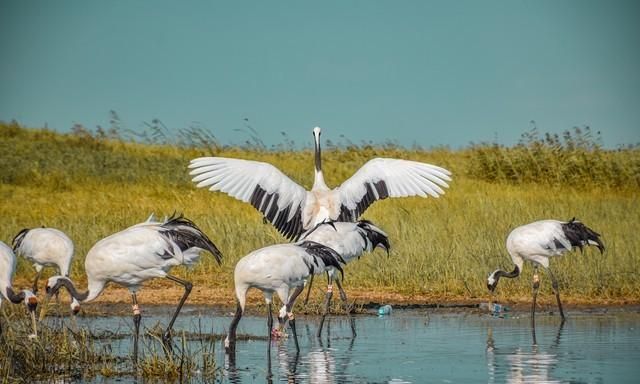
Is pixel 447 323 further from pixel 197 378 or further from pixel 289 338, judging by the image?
pixel 197 378

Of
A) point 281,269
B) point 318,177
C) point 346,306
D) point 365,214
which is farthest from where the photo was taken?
point 365,214

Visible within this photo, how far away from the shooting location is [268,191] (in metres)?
10.3

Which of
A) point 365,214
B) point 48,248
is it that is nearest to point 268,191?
point 48,248

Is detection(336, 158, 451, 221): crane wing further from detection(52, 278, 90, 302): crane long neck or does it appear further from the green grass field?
detection(52, 278, 90, 302): crane long neck

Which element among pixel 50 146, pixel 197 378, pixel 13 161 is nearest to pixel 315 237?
pixel 197 378

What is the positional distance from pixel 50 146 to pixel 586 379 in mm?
16950

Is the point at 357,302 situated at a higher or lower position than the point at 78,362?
higher

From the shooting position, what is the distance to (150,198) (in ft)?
62.0

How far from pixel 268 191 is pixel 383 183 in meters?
1.08

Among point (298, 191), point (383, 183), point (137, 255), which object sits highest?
point (383, 183)

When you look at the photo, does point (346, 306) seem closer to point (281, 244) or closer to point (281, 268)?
point (281, 244)

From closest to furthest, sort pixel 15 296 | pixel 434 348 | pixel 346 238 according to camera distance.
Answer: pixel 15 296 < pixel 434 348 < pixel 346 238

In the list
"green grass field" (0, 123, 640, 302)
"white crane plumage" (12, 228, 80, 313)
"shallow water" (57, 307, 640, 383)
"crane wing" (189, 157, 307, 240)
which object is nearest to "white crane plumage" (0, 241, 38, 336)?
"shallow water" (57, 307, 640, 383)

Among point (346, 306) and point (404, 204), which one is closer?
point (346, 306)
